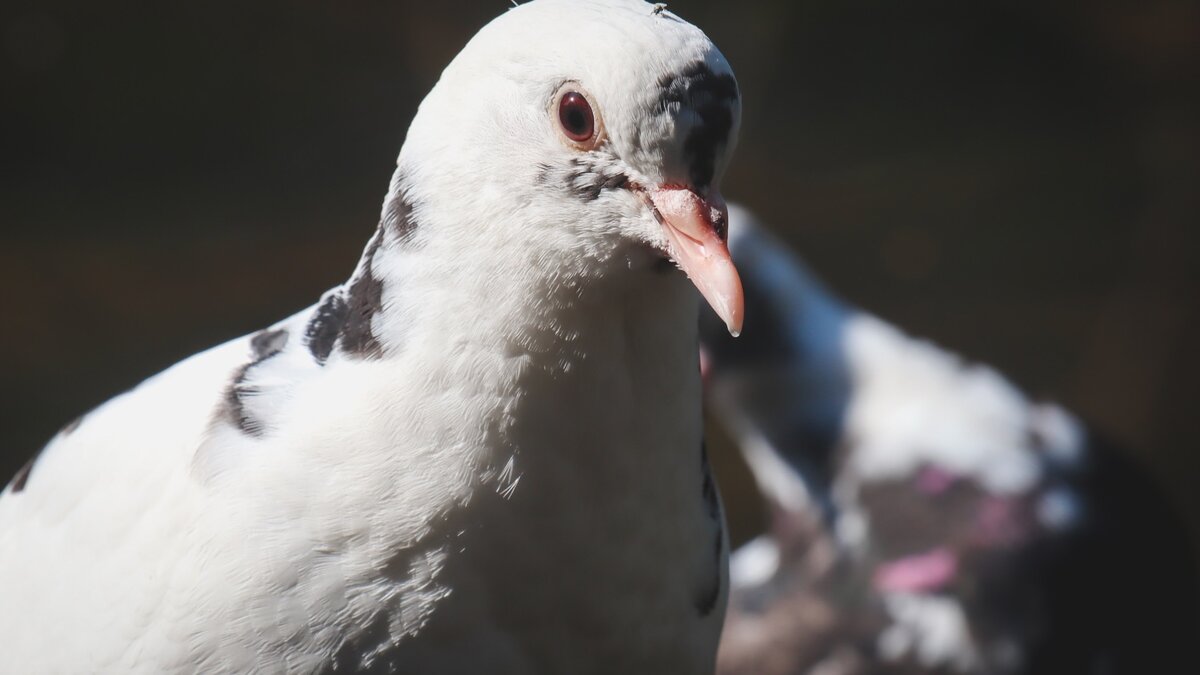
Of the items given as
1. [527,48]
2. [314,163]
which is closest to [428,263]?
[527,48]

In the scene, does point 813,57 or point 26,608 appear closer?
point 26,608

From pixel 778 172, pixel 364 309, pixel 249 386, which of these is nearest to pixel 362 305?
pixel 364 309

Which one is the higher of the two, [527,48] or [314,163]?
[527,48]

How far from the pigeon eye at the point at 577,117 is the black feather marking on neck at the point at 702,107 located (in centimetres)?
7

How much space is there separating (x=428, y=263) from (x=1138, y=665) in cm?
219

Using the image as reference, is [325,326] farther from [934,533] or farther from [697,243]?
[934,533]

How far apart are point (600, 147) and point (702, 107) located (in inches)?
4.5

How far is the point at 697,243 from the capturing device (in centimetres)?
149

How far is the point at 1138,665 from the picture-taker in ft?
10.2

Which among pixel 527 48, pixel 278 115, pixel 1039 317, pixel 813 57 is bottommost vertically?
pixel 1039 317

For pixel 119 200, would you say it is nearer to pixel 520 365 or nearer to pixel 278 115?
pixel 278 115

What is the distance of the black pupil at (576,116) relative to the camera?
1.50 meters

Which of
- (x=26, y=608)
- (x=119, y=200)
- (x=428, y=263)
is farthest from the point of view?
(x=119, y=200)

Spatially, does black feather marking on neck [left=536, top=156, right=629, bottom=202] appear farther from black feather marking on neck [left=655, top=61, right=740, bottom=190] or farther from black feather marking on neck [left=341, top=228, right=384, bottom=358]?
black feather marking on neck [left=341, top=228, right=384, bottom=358]
